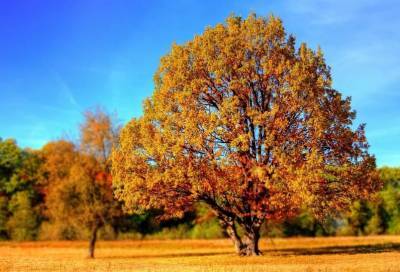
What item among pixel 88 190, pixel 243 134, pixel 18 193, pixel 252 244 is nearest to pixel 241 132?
pixel 243 134

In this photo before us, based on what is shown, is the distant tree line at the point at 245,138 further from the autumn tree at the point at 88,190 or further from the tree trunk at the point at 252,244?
the autumn tree at the point at 88,190

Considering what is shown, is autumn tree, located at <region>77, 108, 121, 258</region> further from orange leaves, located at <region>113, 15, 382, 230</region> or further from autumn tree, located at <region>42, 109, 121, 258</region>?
orange leaves, located at <region>113, 15, 382, 230</region>

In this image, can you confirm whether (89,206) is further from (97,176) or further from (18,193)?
(18,193)

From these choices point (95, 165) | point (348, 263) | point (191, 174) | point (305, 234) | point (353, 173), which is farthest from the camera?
point (305, 234)

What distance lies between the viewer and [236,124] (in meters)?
40.2

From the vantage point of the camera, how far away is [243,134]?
3950 cm

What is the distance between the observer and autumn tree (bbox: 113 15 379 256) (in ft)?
132

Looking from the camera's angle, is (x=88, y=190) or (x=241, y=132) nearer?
(x=241, y=132)

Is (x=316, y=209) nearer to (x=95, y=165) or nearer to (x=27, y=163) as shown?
(x=95, y=165)

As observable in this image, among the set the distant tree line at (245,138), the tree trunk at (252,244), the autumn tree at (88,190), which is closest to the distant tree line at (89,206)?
the autumn tree at (88,190)

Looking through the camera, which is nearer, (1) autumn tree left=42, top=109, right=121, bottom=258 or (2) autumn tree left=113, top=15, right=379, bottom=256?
(2) autumn tree left=113, top=15, right=379, bottom=256

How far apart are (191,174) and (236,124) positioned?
5.21m

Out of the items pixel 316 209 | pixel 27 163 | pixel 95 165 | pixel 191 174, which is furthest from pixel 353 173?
pixel 27 163

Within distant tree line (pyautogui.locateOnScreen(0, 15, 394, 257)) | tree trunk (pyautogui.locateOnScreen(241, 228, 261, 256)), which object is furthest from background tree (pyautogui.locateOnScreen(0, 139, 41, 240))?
tree trunk (pyautogui.locateOnScreen(241, 228, 261, 256))
